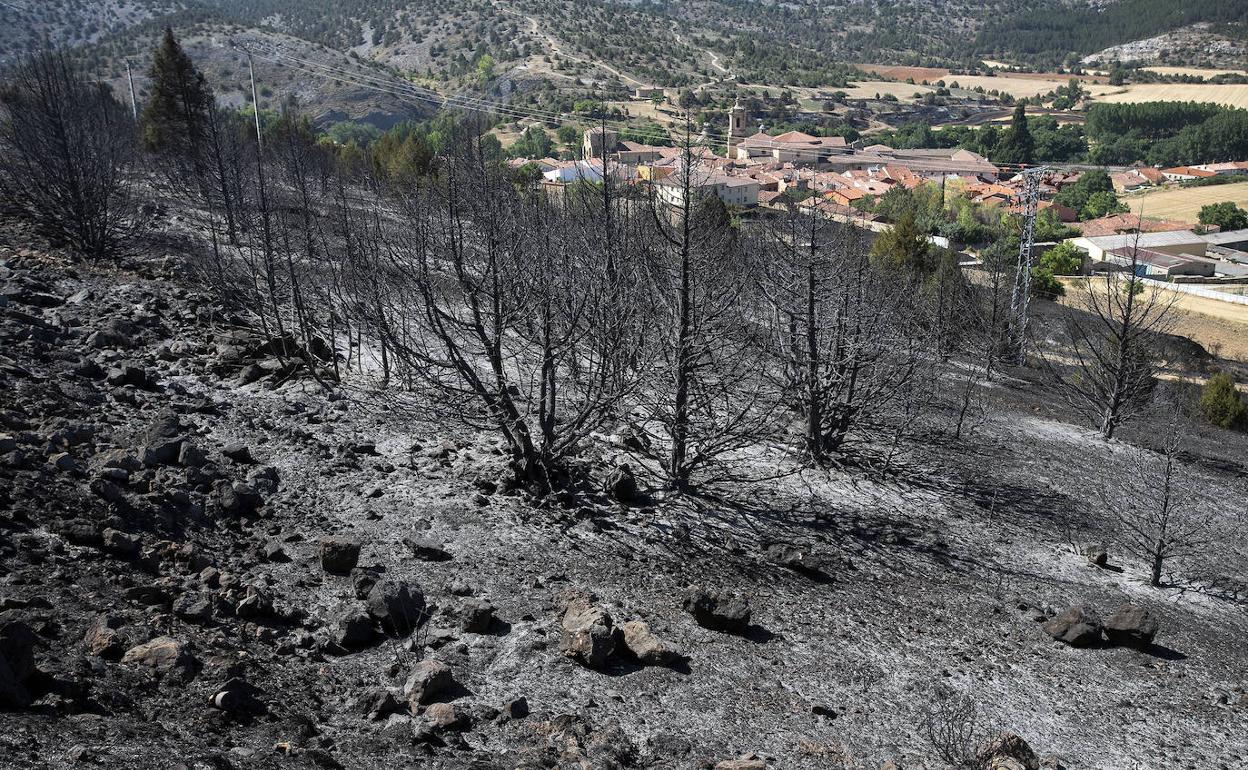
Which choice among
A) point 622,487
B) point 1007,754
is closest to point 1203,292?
point 622,487

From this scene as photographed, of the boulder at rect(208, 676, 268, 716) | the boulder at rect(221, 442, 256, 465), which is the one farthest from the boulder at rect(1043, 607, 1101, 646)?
the boulder at rect(221, 442, 256, 465)

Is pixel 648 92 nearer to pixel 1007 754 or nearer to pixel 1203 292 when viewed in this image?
pixel 1203 292

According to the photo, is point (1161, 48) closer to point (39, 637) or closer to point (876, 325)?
point (876, 325)

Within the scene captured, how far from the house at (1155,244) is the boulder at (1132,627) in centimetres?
4600

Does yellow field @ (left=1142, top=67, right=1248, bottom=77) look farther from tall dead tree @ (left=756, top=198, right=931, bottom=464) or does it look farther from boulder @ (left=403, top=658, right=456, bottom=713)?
boulder @ (left=403, top=658, right=456, bottom=713)

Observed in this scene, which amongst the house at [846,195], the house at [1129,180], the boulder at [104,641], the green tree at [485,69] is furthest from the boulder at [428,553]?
the green tree at [485,69]

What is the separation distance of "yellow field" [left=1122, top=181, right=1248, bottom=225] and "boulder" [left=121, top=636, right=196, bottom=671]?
71.3 meters

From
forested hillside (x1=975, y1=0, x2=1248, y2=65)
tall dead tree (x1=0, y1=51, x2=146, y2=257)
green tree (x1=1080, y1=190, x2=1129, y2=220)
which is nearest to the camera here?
tall dead tree (x1=0, y1=51, x2=146, y2=257)

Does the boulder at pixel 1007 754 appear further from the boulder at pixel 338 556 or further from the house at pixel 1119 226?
the house at pixel 1119 226

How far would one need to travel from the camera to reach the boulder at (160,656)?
20.4 ft

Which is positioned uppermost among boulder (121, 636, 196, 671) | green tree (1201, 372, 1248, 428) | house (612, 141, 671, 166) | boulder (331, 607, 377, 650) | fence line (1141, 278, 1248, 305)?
house (612, 141, 671, 166)

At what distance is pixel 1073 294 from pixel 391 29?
395 feet

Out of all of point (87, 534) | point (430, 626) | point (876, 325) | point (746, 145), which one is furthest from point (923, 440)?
point (746, 145)

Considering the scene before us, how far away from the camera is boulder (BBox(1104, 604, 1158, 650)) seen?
9195 millimetres
